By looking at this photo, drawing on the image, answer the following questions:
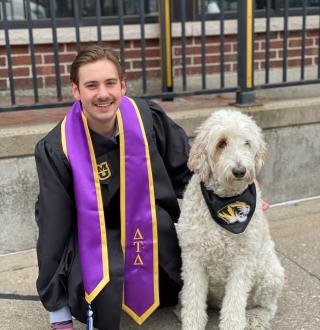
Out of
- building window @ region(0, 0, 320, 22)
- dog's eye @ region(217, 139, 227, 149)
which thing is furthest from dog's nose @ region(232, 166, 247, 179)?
building window @ region(0, 0, 320, 22)

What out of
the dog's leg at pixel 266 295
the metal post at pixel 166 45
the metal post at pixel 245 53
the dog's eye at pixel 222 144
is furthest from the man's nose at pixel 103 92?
the metal post at pixel 166 45

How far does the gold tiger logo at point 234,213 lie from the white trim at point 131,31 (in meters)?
3.20

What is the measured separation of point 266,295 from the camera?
9.48ft

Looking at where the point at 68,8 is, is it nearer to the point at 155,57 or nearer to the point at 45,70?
the point at 45,70

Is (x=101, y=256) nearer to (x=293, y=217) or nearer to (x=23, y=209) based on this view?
(x=23, y=209)

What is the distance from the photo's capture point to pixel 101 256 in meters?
2.77

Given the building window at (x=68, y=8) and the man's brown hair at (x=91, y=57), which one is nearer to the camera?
the man's brown hair at (x=91, y=57)

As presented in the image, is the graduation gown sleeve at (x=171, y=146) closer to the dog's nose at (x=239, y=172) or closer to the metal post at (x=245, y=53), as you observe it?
the dog's nose at (x=239, y=172)

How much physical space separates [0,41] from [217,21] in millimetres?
2243

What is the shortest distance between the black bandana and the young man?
37 centimetres

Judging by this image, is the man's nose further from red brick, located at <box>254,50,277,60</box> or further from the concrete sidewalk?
red brick, located at <box>254,50,277,60</box>

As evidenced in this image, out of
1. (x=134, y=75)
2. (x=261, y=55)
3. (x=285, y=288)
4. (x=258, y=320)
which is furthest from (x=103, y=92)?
(x=261, y=55)

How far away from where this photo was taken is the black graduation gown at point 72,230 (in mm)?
2736

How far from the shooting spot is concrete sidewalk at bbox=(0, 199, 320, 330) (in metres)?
3.05
